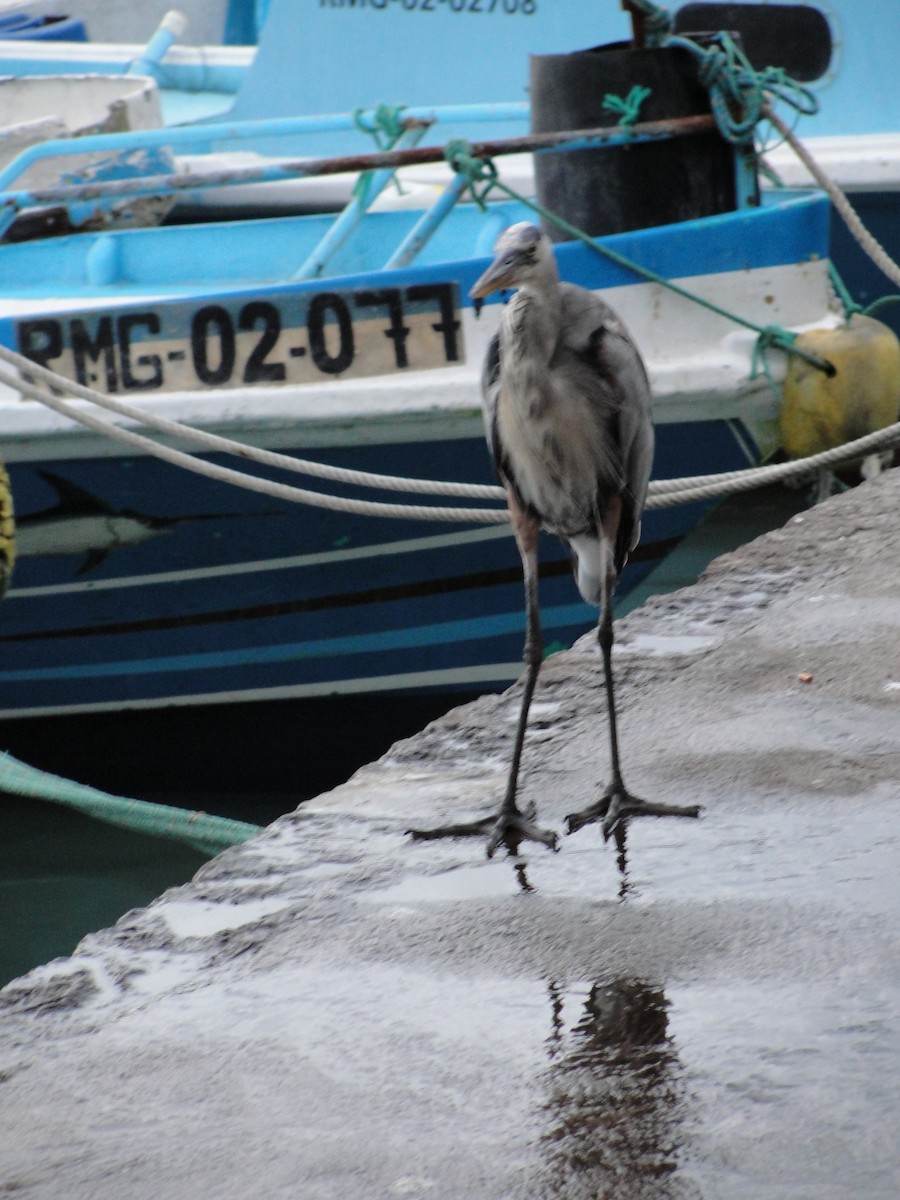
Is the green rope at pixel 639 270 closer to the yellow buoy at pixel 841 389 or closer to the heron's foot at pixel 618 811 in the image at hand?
the yellow buoy at pixel 841 389

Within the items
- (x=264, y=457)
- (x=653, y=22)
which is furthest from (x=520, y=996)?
(x=653, y=22)

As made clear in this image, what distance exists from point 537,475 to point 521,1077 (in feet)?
3.82

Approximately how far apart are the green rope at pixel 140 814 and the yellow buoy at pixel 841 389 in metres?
2.28

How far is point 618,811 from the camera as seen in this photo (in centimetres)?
239

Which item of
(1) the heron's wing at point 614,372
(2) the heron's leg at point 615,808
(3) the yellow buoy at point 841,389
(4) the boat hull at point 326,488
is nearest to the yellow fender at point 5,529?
(4) the boat hull at point 326,488

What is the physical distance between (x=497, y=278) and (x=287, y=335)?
105 inches

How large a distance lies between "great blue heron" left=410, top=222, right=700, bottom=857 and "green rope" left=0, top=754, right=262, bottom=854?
139 cm

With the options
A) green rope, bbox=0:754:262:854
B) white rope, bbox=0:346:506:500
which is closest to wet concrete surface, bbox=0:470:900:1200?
green rope, bbox=0:754:262:854

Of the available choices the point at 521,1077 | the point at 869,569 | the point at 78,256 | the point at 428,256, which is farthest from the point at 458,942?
the point at 78,256

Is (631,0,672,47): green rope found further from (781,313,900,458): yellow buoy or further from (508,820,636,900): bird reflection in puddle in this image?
(508,820,636,900): bird reflection in puddle

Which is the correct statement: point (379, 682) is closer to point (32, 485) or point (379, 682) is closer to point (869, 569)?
point (32, 485)

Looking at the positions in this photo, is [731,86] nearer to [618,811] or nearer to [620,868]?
[618,811]

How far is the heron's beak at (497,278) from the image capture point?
7.54 feet

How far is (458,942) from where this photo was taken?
2049 mm
